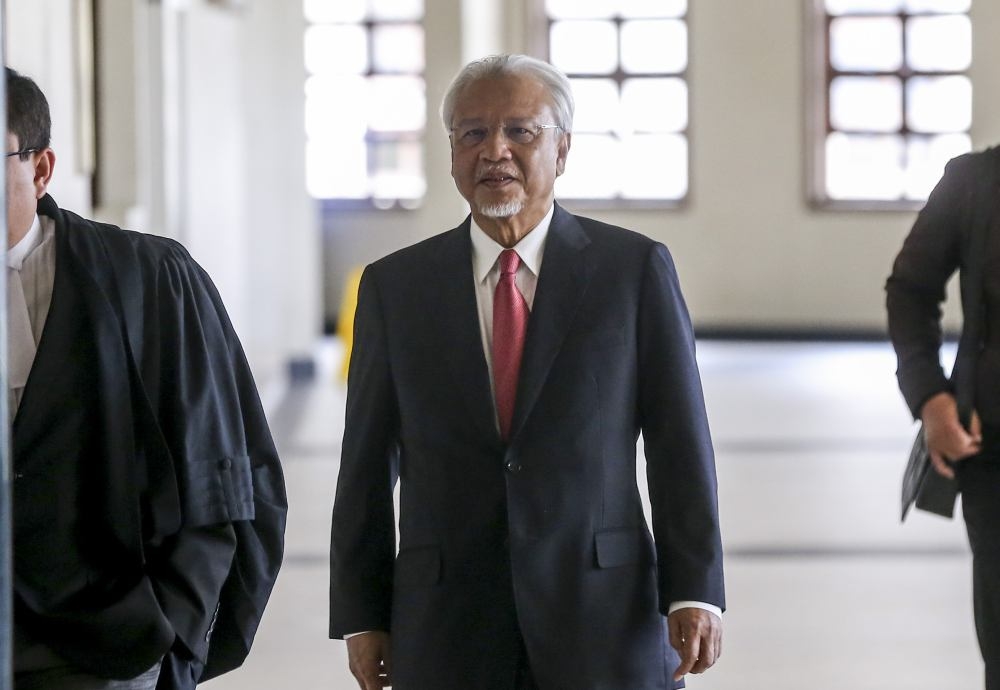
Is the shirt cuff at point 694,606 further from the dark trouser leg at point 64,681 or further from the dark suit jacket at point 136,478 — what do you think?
the dark trouser leg at point 64,681

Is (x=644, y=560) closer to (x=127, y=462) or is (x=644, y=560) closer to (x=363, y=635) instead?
(x=363, y=635)

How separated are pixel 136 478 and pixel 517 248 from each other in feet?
2.44

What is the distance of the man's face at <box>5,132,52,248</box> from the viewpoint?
2.47 metres

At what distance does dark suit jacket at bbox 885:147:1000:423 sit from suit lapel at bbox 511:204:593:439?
3.90 feet

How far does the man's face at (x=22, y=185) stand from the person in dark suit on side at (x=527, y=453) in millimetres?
600

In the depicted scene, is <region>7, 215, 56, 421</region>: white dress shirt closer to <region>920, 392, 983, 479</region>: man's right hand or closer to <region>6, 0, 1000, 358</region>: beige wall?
<region>920, 392, 983, 479</region>: man's right hand

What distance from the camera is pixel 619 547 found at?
2799 mm

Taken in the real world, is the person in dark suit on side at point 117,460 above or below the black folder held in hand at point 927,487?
above

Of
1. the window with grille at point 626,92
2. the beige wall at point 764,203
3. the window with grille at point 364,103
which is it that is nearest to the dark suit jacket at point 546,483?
the beige wall at point 764,203

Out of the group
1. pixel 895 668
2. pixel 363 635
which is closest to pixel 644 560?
pixel 363 635

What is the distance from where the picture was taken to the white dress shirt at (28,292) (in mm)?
2557

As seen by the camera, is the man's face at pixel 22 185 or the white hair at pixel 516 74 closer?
the man's face at pixel 22 185

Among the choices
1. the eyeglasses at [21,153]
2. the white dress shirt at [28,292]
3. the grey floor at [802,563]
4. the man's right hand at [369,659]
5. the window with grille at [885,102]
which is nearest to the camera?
the eyeglasses at [21,153]

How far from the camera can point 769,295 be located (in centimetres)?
1889
